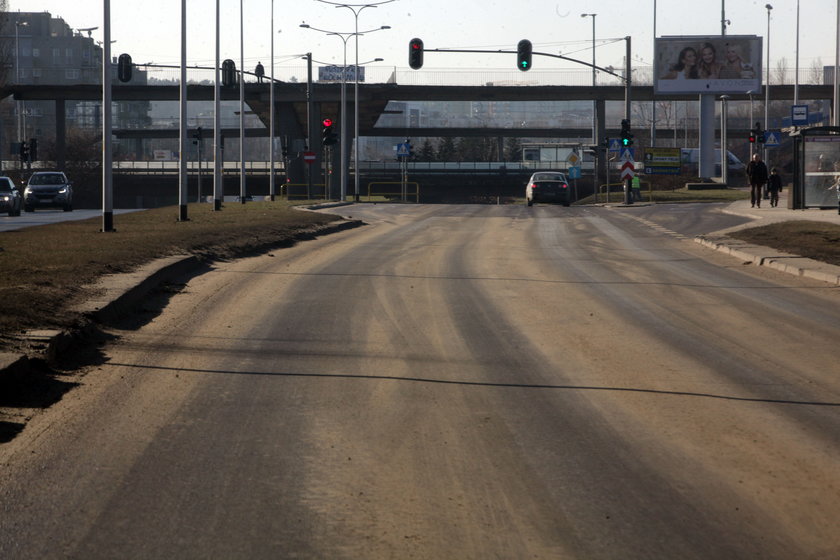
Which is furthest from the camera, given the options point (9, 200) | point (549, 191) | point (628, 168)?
point (549, 191)

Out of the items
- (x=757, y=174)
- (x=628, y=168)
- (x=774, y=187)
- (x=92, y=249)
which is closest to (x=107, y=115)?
(x=92, y=249)

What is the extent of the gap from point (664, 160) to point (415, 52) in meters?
24.0

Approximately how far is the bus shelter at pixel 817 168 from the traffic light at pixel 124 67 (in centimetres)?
2312

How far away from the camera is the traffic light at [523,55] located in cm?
4553

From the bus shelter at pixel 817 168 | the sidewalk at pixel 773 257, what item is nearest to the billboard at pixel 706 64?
the bus shelter at pixel 817 168

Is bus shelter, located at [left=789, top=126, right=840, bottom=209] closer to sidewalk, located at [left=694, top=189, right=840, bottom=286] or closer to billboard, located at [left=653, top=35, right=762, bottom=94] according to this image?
sidewalk, located at [left=694, top=189, right=840, bottom=286]

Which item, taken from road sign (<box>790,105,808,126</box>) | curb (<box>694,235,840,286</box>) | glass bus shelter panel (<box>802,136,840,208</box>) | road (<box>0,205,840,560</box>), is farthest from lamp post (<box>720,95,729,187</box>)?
road (<box>0,205,840,560</box>)

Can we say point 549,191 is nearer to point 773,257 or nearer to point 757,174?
point 757,174

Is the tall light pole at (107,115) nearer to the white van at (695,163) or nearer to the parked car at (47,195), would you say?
the parked car at (47,195)

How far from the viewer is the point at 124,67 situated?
42.2m

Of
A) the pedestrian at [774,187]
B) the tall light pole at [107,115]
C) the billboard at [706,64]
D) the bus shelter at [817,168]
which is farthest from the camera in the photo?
the billboard at [706,64]

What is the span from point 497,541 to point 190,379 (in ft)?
13.7

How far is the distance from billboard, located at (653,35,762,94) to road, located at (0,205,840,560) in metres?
59.8

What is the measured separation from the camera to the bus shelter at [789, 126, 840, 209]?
110ft
